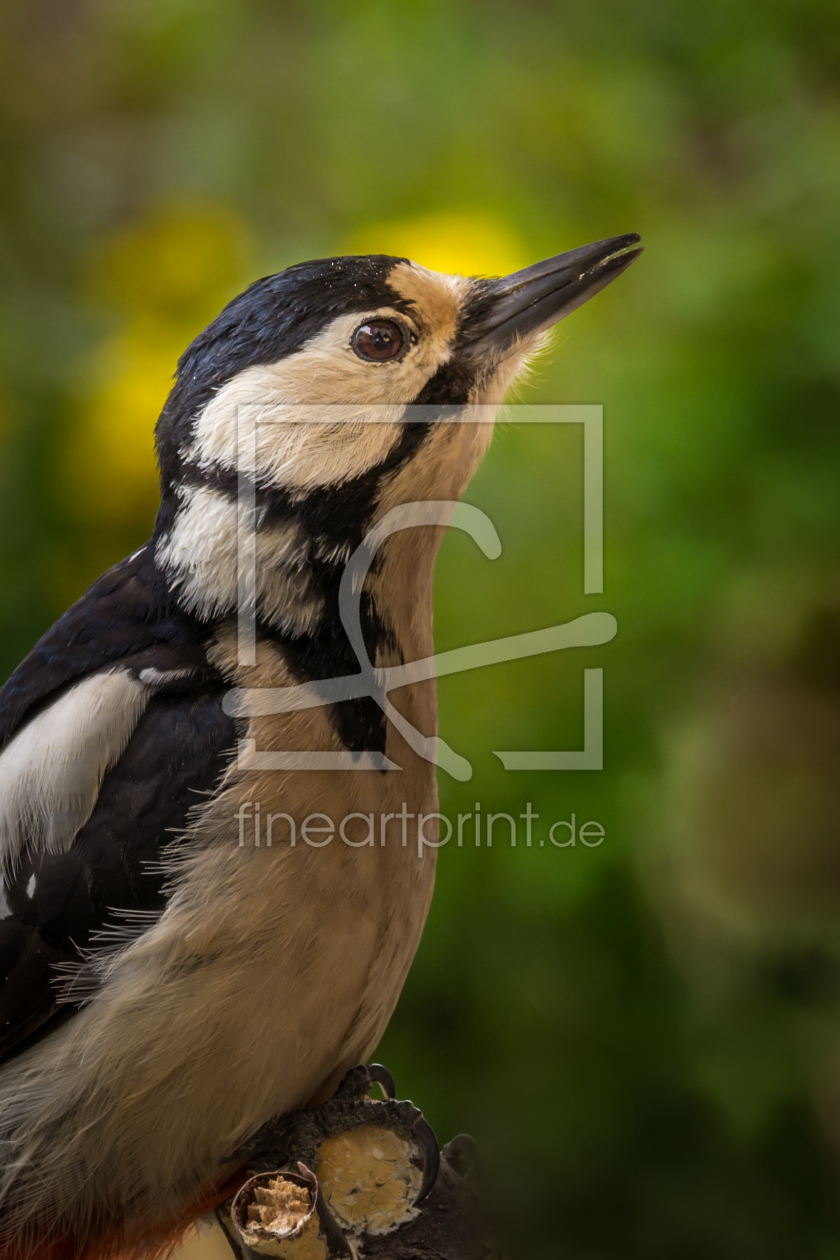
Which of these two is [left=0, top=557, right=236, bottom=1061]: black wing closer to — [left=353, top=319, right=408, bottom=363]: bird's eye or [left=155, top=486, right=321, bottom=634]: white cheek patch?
[left=155, top=486, right=321, bottom=634]: white cheek patch

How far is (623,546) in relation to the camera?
1.30 metres

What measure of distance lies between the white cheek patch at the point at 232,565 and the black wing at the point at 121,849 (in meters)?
0.03

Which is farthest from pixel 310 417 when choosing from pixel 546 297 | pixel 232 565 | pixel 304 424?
pixel 546 297

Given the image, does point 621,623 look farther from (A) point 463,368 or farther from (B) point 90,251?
(B) point 90,251

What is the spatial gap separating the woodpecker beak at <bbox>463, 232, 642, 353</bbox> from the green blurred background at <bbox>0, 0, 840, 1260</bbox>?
15cm

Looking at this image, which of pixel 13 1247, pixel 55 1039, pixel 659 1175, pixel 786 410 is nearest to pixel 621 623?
pixel 786 410

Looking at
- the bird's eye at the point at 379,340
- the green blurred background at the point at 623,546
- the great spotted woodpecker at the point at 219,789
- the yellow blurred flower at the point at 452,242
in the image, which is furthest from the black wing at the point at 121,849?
the yellow blurred flower at the point at 452,242

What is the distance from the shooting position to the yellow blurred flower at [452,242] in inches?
54.7

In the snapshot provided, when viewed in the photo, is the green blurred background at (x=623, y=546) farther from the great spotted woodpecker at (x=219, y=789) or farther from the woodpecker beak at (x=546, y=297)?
the great spotted woodpecker at (x=219, y=789)

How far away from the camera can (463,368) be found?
3.32 feet

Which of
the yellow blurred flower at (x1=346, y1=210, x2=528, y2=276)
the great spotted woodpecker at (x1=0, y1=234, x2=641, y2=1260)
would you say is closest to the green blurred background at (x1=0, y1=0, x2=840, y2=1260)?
the yellow blurred flower at (x1=346, y1=210, x2=528, y2=276)

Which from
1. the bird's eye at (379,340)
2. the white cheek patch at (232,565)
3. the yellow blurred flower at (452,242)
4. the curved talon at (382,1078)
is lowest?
the curved talon at (382,1078)

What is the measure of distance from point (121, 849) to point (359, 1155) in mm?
296

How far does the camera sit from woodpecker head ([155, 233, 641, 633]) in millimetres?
937
